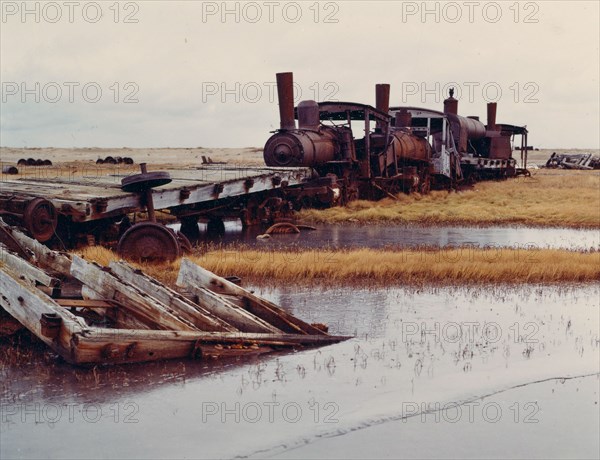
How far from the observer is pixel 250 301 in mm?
8758

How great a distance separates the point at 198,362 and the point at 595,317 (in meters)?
4.88

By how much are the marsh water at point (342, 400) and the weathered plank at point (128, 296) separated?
567mm

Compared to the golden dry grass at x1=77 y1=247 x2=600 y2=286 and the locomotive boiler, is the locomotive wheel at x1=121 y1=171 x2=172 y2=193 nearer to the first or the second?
the golden dry grass at x1=77 y1=247 x2=600 y2=286

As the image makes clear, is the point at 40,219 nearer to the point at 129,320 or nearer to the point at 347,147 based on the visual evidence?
the point at 129,320

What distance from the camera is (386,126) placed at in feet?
84.3

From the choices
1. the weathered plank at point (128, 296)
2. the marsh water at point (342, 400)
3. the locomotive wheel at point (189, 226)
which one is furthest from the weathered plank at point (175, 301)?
the locomotive wheel at point (189, 226)

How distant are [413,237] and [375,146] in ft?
29.9

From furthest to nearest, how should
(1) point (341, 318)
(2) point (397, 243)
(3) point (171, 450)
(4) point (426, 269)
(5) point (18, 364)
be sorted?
(2) point (397, 243)
(4) point (426, 269)
(1) point (341, 318)
(5) point (18, 364)
(3) point (171, 450)

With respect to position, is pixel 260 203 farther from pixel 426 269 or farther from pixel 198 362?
pixel 198 362

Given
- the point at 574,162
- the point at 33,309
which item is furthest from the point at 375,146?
the point at 574,162

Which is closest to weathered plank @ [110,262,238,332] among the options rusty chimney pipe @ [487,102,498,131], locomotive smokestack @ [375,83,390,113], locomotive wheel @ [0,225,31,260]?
locomotive wheel @ [0,225,31,260]

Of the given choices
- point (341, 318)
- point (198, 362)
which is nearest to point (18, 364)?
point (198, 362)

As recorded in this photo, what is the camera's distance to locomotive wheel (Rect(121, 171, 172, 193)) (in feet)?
44.2

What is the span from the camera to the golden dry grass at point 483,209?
21.2 metres
